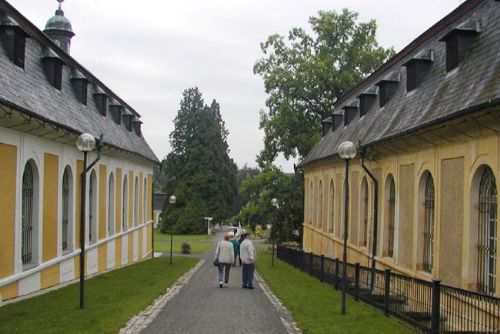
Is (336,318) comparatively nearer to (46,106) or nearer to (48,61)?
(46,106)

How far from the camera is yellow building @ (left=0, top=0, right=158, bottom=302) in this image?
12.2 metres

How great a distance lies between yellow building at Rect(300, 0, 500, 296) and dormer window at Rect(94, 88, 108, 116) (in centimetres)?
1000

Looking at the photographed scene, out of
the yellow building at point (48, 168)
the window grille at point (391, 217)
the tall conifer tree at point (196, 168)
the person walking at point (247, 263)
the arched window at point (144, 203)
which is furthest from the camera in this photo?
the tall conifer tree at point (196, 168)

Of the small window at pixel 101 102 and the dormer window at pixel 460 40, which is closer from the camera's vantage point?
the dormer window at pixel 460 40

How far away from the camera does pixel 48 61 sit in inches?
662

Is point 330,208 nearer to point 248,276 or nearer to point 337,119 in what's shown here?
point 337,119

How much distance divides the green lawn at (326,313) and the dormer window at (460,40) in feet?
17.6

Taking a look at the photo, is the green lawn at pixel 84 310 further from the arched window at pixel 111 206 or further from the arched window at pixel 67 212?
the arched window at pixel 111 206

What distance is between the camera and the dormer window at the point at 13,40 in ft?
43.6

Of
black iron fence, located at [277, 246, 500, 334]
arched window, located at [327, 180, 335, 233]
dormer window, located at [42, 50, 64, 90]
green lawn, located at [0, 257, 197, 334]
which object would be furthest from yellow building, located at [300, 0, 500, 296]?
dormer window, located at [42, 50, 64, 90]

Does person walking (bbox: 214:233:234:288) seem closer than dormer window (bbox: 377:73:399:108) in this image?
Yes

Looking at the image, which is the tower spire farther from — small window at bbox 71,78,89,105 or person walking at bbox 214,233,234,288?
person walking at bbox 214,233,234,288

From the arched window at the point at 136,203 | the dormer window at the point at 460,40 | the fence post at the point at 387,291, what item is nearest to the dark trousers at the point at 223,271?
the fence post at the point at 387,291

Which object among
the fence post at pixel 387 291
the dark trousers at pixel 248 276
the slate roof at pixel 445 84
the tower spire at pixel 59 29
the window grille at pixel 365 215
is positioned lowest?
the dark trousers at pixel 248 276
